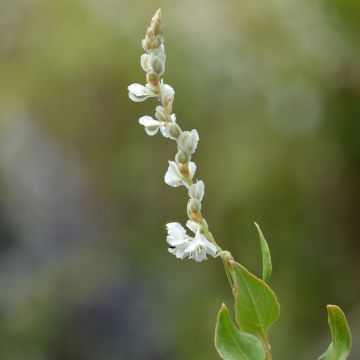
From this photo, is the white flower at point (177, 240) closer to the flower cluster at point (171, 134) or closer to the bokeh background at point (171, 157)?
the flower cluster at point (171, 134)

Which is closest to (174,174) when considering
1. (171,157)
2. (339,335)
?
(339,335)

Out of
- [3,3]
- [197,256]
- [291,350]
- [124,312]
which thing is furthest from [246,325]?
[3,3]

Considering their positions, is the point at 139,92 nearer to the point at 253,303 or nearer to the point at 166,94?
the point at 166,94

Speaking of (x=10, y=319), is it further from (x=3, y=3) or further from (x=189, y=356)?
(x=3, y=3)

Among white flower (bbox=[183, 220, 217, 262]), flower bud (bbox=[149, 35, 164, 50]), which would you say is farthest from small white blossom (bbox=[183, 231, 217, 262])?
flower bud (bbox=[149, 35, 164, 50])

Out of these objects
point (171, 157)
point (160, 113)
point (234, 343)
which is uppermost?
point (160, 113)

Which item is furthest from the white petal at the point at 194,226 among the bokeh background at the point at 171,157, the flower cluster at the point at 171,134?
the bokeh background at the point at 171,157

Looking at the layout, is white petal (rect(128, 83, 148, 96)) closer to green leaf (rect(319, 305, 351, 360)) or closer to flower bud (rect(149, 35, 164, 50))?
flower bud (rect(149, 35, 164, 50))
